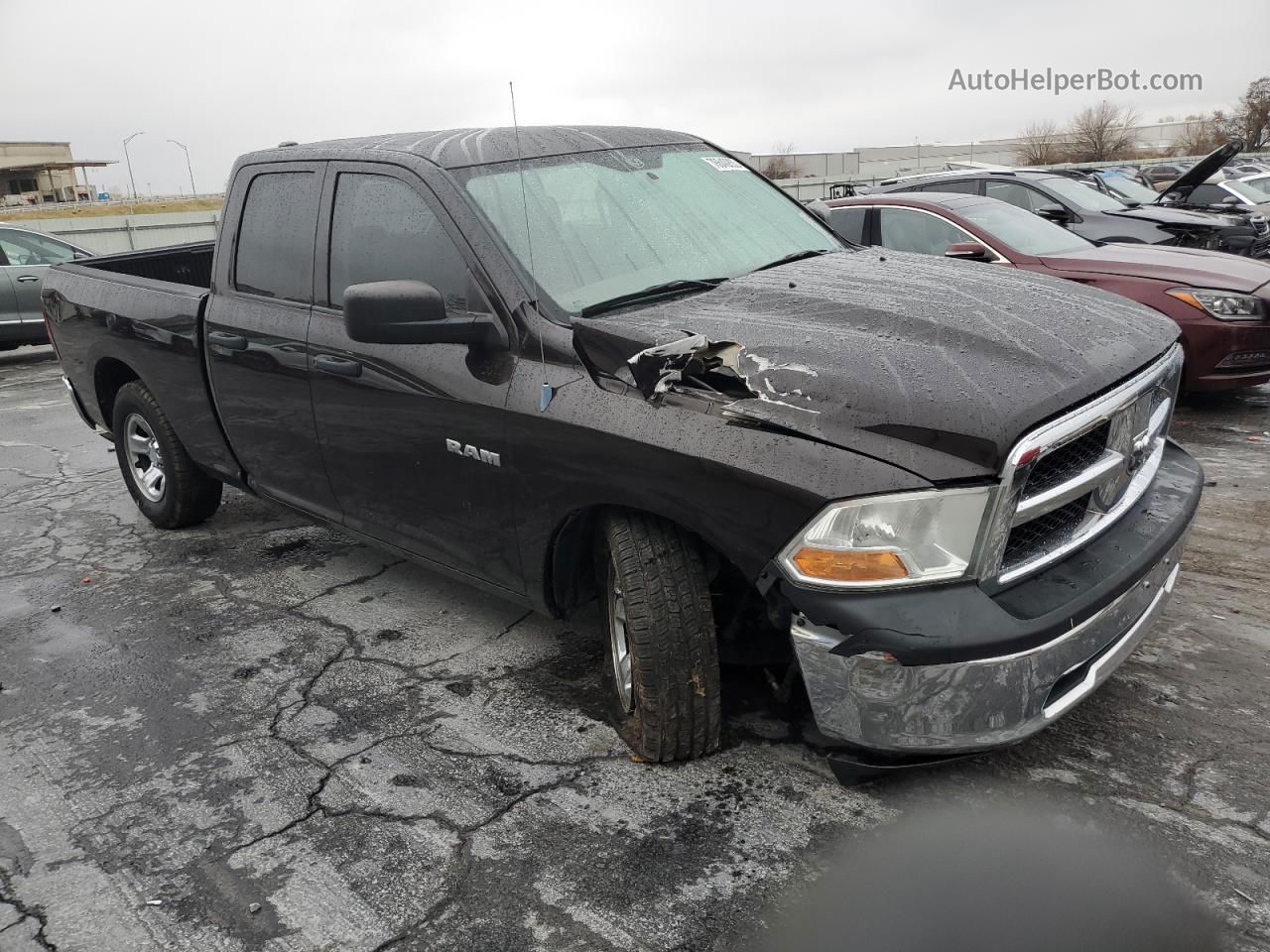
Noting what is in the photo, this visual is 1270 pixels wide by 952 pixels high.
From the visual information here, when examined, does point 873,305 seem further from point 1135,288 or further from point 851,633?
point 1135,288

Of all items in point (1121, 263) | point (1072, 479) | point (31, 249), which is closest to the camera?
point (1072, 479)

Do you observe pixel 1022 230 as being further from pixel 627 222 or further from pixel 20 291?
pixel 20 291

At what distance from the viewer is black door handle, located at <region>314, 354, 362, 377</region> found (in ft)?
12.4

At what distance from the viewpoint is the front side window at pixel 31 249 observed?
12.3 m

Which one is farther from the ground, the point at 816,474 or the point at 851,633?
the point at 816,474

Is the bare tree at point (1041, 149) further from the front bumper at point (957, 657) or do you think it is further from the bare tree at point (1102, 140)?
the front bumper at point (957, 657)

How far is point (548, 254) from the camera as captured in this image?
11.0 feet

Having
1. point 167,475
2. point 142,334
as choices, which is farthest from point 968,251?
point 167,475

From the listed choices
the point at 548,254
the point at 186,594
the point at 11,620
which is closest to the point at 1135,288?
the point at 548,254

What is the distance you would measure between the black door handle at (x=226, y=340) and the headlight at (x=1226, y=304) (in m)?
5.70

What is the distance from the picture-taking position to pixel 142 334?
507 cm

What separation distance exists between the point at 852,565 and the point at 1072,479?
0.69 metres

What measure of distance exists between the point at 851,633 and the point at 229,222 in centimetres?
349

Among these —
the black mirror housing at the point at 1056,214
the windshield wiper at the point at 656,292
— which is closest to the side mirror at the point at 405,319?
the windshield wiper at the point at 656,292
